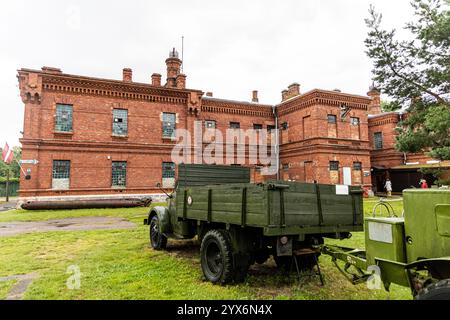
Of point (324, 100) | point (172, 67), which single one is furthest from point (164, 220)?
point (172, 67)

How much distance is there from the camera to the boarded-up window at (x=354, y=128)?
78.3ft

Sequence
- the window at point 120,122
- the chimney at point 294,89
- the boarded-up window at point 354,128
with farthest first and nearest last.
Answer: the chimney at point 294,89, the boarded-up window at point 354,128, the window at point 120,122

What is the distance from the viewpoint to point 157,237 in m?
7.45

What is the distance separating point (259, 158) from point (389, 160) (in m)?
14.8

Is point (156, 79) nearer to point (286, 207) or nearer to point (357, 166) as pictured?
point (357, 166)

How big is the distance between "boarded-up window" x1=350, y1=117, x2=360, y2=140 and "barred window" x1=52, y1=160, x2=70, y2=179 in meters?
23.1

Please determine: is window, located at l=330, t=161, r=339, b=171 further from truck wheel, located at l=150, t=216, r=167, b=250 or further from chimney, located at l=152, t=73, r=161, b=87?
truck wheel, located at l=150, t=216, r=167, b=250

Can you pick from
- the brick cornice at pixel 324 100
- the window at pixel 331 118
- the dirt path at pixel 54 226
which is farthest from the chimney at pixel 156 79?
the window at pixel 331 118

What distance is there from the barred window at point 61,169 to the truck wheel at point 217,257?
17.0 m

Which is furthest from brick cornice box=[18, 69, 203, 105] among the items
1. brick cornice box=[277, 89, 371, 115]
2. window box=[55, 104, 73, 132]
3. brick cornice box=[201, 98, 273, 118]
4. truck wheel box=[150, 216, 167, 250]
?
truck wheel box=[150, 216, 167, 250]

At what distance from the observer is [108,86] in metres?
19.8

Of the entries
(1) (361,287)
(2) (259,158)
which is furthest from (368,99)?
(1) (361,287)

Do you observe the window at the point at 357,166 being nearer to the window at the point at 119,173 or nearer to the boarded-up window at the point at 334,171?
the boarded-up window at the point at 334,171
